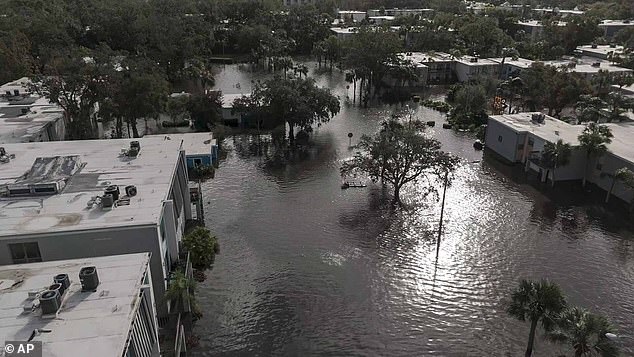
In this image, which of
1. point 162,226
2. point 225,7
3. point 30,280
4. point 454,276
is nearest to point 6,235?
point 30,280

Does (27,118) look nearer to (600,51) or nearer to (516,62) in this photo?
(516,62)

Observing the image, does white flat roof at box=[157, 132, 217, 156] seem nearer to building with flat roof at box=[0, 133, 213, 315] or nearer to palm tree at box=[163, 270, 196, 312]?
building with flat roof at box=[0, 133, 213, 315]

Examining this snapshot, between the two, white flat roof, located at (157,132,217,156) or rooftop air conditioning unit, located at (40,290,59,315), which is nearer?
rooftop air conditioning unit, located at (40,290,59,315)

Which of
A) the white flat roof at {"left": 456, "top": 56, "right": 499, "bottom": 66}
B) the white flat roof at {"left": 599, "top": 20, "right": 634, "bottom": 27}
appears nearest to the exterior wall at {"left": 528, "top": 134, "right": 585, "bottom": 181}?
the white flat roof at {"left": 456, "top": 56, "right": 499, "bottom": 66}

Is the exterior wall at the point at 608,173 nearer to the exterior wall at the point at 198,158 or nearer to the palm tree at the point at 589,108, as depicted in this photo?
the palm tree at the point at 589,108

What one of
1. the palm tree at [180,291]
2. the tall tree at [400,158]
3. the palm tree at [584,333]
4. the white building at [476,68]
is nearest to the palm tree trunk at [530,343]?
the palm tree at [584,333]

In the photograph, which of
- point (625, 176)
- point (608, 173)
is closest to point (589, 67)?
point (608, 173)
